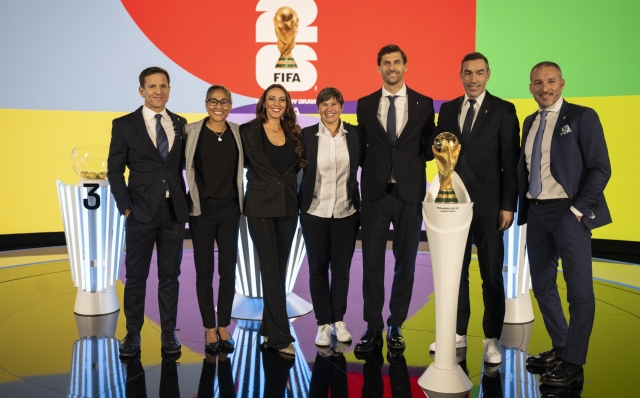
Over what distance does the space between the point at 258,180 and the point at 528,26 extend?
192 inches

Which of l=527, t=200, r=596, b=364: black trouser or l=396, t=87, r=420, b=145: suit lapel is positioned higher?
l=396, t=87, r=420, b=145: suit lapel

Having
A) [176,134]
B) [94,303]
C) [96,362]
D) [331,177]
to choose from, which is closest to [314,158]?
[331,177]

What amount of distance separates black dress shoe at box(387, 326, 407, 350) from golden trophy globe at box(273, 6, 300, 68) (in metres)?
4.23

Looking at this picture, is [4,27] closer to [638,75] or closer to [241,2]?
[241,2]

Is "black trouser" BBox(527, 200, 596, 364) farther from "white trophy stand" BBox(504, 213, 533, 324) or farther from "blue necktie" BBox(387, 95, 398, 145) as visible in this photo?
"white trophy stand" BBox(504, 213, 533, 324)

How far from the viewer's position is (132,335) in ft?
11.9

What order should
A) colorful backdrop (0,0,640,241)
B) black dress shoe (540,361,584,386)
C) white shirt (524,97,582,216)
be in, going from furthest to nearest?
colorful backdrop (0,0,640,241) < white shirt (524,97,582,216) < black dress shoe (540,361,584,386)

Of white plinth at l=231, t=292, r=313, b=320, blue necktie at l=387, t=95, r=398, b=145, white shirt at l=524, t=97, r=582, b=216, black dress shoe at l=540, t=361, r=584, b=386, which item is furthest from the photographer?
white plinth at l=231, t=292, r=313, b=320

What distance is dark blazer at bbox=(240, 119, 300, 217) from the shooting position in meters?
3.56

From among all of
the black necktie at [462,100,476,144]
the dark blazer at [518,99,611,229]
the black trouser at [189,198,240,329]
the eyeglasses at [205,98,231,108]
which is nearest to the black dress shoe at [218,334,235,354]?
the black trouser at [189,198,240,329]

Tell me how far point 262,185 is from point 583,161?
5.82ft

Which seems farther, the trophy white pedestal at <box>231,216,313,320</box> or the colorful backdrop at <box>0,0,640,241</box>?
the colorful backdrop at <box>0,0,640,241</box>

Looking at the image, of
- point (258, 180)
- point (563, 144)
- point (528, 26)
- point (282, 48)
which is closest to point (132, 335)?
point (258, 180)

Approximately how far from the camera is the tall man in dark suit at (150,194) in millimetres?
3561
